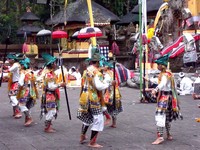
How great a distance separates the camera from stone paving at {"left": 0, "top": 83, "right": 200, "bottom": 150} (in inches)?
343

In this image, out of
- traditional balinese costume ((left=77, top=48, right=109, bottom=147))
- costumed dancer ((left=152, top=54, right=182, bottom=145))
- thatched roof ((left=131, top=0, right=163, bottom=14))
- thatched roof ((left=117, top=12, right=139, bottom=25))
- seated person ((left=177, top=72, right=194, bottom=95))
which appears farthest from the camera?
thatched roof ((left=117, top=12, right=139, bottom=25))

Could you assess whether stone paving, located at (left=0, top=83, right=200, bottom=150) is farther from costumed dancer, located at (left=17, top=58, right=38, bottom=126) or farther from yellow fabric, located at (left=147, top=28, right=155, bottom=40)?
yellow fabric, located at (left=147, top=28, right=155, bottom=40)

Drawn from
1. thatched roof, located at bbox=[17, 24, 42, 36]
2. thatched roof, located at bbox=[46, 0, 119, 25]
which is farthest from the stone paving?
thatched roof, located at bbox=[17, 24, 42, 36]

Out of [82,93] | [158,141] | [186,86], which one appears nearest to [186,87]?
[186,86]

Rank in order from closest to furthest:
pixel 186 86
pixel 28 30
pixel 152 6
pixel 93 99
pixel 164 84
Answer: pixel 93 99 < pixel 164 84 < pixel 186 86 < pixel 152 6 < pixel 28 30

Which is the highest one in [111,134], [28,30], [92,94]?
[28,30]

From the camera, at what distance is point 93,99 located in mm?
8617

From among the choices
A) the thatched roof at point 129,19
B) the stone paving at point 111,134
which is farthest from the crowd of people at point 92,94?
the thatched roof at point 129,19

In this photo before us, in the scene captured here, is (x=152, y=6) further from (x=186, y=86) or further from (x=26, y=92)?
(x=26, y=92)

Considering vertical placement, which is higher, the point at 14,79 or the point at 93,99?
the point at 14,79

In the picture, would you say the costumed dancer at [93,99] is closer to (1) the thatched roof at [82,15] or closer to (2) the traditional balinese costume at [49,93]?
(2) the traditional balinese costume at [49,93]

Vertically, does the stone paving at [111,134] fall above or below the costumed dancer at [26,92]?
below

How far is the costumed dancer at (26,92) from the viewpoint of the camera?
443 inches

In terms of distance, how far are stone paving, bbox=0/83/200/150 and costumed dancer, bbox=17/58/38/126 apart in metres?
0.39
